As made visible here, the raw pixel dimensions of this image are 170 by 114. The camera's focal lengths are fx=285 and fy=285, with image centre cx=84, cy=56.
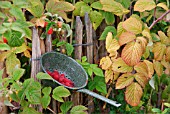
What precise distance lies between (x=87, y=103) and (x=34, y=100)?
0.48 meters

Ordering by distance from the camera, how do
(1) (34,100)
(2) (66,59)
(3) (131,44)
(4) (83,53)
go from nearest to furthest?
(1) (34,100)
(3) (131,44)
(2) (66,59)
(4) (83,53)

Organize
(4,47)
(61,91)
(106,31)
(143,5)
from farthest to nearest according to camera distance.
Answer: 1. (106,31)
2. (143,5)
3. (61,91)
4. (4,47)

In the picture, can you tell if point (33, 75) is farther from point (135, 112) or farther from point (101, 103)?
point (135, 112)

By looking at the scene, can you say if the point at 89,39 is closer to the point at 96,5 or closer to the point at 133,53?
the point at 96,5

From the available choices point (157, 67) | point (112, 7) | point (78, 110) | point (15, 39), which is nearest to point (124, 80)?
point (157, 67)

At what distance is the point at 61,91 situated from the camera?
1.37 meters

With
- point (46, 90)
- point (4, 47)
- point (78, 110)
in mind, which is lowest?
point (78, 110)

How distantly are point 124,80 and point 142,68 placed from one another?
0.38ft

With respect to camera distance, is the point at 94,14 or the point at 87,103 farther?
the point at 87,103

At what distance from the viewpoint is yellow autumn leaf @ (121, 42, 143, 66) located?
1386 millimetres

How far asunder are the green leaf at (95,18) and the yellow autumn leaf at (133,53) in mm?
272

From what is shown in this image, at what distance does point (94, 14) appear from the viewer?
1.56 metres

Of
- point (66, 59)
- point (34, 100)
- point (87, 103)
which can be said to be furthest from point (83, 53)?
point (34, 100)

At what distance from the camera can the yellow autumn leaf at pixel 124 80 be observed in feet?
4.95
